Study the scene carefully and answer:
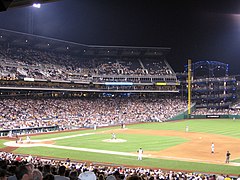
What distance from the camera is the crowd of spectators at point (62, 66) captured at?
61816 millimetres

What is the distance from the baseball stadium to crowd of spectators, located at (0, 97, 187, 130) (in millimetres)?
209

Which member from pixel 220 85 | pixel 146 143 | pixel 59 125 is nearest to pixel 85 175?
pixel 146 143

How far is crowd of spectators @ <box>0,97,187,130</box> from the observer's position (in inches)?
2048

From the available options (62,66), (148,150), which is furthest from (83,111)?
(148,150)

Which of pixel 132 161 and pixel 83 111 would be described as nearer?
pixel 132 161

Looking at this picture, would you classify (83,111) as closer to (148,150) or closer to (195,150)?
(148,150)

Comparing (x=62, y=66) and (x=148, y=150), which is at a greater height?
(x=62, y=66)

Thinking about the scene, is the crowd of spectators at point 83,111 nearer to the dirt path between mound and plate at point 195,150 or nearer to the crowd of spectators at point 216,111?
the crowd of spectators at point 216,111

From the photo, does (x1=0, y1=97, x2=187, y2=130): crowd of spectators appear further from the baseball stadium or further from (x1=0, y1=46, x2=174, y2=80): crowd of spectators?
(x1=0, y1=46, x2=174, y2=80): crowd of spectators

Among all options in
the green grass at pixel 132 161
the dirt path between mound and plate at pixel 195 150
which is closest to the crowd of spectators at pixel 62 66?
the dirt path between mound and plate at pixel 195 150

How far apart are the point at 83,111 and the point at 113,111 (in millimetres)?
7844

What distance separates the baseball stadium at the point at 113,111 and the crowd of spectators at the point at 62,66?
0.27m

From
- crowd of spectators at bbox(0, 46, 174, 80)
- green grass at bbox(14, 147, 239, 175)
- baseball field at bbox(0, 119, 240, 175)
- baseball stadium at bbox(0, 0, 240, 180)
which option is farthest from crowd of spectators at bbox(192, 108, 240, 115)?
green grass at bbox(14, 147, 239, 175)

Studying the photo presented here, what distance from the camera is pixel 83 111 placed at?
64.8 metres
